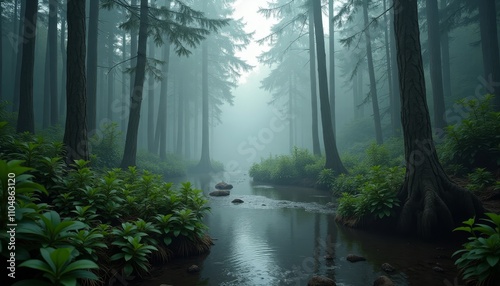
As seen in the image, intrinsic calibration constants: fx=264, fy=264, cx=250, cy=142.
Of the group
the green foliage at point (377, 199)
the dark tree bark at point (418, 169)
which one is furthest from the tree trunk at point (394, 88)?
the dark tree bark at point (418, 169)

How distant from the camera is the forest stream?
13.5 ft

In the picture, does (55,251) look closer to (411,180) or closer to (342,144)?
(411,180)

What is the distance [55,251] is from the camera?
227cm

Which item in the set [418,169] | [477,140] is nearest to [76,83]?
[418,169]

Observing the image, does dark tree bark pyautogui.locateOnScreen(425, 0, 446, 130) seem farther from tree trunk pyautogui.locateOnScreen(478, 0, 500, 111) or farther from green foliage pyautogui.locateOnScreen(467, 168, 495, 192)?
green foliage pyautogui.locateOnScreen(467, 168, 495, 192)

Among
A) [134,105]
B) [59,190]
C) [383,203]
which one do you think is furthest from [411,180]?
[134,105]

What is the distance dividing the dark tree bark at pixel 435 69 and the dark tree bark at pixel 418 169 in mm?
8597

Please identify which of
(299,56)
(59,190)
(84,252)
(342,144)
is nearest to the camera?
(84,252)

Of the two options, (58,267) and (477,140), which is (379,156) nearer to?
(477,140)

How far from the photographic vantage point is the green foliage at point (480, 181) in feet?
22.6

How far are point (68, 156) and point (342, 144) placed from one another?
28574mm

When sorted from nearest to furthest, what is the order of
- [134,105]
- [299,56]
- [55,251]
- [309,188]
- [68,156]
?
[55,251]
[68,156]
[134,105]
[309,188]
[299,56]

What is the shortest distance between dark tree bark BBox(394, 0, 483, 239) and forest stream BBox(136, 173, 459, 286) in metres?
0.51

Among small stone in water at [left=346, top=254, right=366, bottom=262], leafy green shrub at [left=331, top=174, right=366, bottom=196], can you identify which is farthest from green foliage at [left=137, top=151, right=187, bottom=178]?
small stone in water at [left=346, top=254, right=366, bottom=262]
